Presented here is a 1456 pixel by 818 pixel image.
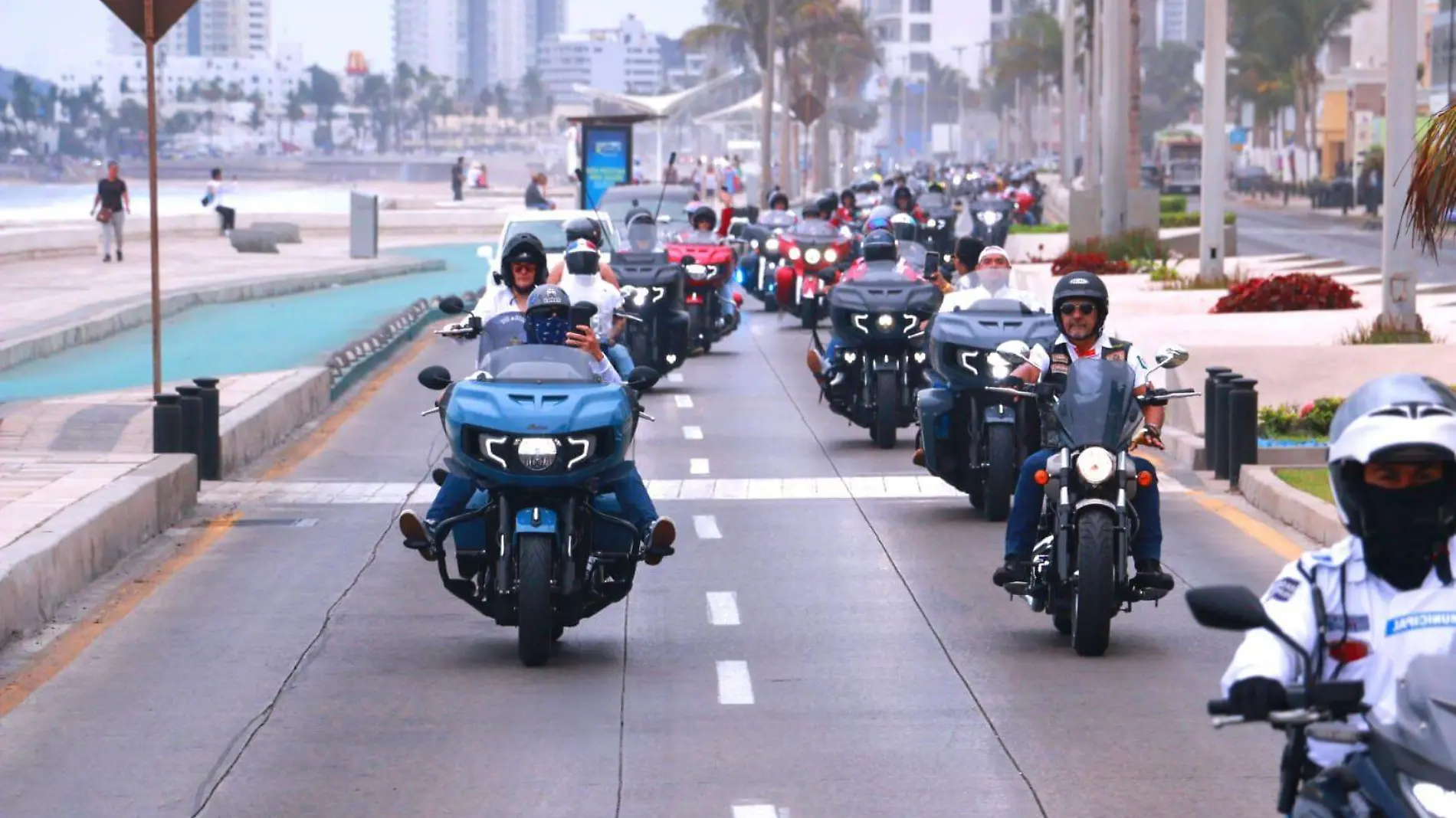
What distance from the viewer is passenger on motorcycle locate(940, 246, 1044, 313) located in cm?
1595

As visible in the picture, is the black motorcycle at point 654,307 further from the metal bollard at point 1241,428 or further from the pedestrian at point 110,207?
the pedestrian at point 110,207

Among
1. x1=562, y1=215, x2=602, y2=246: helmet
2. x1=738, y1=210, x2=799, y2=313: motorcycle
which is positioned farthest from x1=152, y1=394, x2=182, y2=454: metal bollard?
x1=738, y1=210, x2=799, y2=313: motorcycle

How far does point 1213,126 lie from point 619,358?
24.5 meters

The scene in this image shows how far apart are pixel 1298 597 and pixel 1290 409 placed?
14820mm

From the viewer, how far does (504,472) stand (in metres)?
10.6

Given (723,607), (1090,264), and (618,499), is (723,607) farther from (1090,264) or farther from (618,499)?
(1090,264)

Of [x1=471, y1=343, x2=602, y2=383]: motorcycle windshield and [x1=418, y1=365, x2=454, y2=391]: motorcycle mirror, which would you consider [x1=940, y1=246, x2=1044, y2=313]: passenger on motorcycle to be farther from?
[x1=471, y1=343, x2=602, y2=383]: motorcycle windshield

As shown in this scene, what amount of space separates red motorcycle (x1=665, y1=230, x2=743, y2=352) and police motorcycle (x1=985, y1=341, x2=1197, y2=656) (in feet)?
57.4

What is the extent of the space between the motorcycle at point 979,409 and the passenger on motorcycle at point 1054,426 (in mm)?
2458

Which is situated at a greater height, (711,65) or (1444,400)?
(711,65)

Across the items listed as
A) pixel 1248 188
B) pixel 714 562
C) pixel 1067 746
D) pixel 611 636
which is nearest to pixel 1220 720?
pixel 1067 746

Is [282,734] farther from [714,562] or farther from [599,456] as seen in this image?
[714,562]

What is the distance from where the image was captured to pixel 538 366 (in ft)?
36.0

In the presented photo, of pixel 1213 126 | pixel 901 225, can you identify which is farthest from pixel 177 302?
pixel 1213 126
